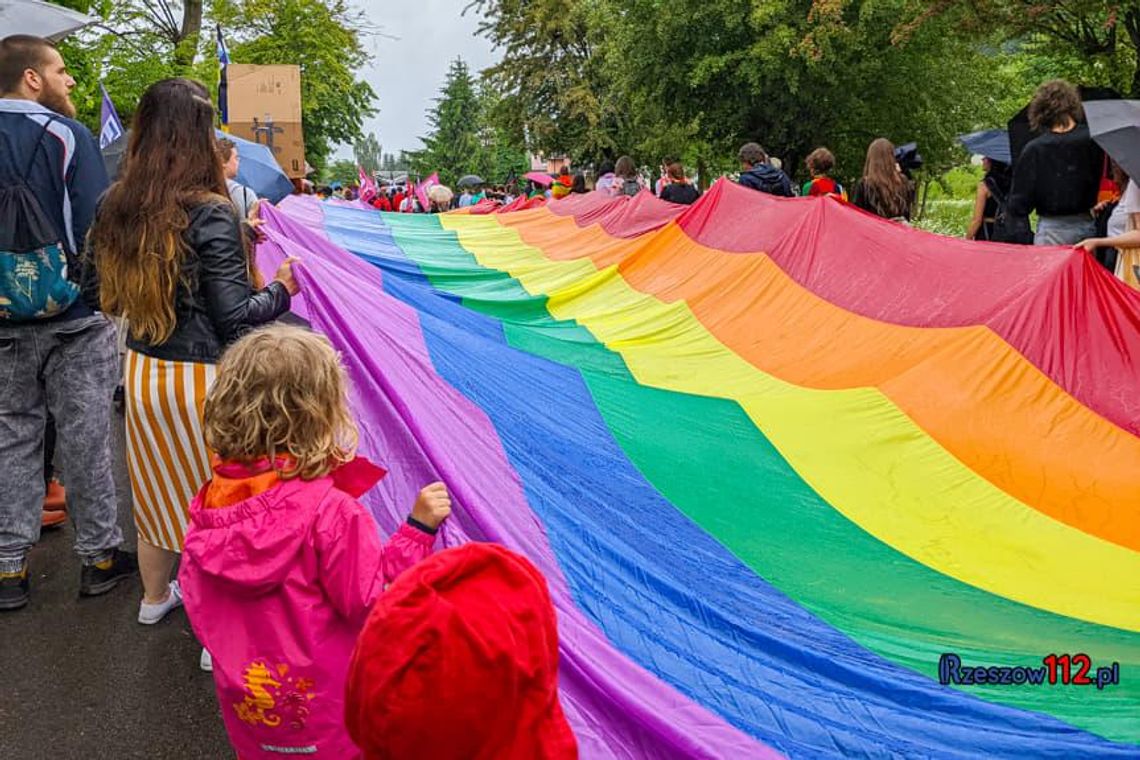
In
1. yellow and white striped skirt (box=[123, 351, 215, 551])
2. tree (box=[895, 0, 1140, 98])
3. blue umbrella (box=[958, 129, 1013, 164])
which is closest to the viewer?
yellow and white striped skirt (box=[123, 351, 215, 551])

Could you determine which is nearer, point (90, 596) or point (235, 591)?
point (235, 591)

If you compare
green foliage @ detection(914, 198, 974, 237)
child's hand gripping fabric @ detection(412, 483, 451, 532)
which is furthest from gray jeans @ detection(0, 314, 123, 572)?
green foliage @ detection(914, 198, 974, 237)

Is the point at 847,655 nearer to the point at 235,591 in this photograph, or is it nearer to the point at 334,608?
the point at 334,608

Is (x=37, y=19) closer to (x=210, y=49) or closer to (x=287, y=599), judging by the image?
(x=287, y=599)

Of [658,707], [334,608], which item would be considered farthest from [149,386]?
[658,707]

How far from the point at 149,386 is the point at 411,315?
130cm

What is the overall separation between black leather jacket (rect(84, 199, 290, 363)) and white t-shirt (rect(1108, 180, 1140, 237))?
429 cm

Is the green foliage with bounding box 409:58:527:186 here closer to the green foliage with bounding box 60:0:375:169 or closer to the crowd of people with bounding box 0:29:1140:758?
the green foliage with bounding box 60:0:375:169

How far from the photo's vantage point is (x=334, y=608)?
2.01 metres

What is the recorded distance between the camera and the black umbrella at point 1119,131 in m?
4.62

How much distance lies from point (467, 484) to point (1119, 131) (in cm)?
386

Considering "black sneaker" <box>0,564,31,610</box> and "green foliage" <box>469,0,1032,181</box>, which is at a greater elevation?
"green foliage" <box>469,0,1032,181</box>

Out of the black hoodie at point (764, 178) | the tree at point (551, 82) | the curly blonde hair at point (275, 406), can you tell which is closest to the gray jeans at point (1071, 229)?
the black hoodie at point (764, 178)

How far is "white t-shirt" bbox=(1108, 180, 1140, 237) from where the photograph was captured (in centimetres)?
483
